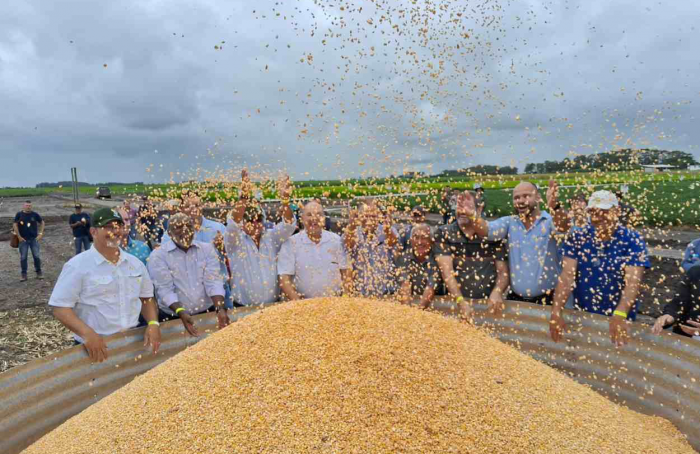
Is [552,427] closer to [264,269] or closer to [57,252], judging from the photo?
[264,269]

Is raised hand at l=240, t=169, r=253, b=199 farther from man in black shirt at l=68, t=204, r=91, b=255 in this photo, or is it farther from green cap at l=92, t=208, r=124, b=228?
man in black shirt at l=68, t=204, r=91, b=255

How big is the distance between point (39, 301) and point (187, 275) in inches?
283

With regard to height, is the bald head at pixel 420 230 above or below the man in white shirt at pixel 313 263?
above

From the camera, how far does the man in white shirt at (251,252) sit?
4.63m

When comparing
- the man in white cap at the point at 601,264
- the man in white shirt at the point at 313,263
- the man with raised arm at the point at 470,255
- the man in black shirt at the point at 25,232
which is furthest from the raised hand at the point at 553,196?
the man in black shirt at the point at 25,232

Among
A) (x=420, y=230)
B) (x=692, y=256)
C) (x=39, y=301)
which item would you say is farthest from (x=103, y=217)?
(x=39, y=301)

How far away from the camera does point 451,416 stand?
2381mm

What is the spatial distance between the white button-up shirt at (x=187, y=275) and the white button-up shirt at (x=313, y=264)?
2.28 feet

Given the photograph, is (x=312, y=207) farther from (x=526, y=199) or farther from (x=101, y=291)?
(x=526, y=199)

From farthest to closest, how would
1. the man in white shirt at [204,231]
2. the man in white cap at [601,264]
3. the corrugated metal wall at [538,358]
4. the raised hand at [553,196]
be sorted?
the man in white shirt at [204,231] < the raised hand at [553,196] < the man in white cap at [601,264] < the corrugated metal wall at [538,358]

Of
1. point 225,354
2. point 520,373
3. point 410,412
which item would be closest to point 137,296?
point 225,354

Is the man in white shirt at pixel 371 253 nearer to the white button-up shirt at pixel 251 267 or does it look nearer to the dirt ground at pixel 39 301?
the white button-up shirt at pixel 251 267

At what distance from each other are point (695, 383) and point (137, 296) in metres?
4.11

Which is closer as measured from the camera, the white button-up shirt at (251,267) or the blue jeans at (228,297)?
the white button-up shirt at (251,267)
